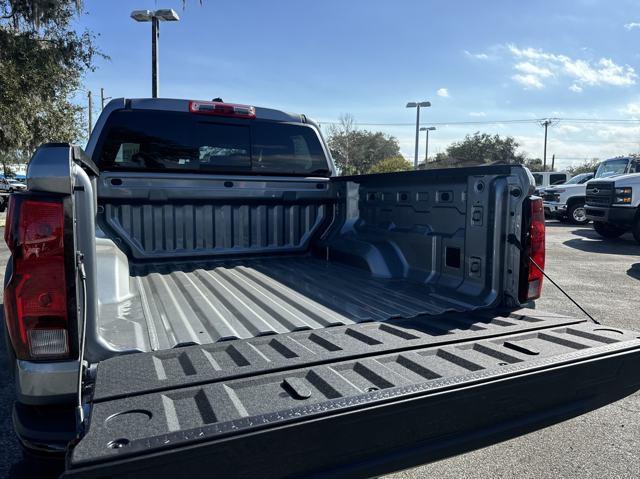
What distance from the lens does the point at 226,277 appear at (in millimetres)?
3600

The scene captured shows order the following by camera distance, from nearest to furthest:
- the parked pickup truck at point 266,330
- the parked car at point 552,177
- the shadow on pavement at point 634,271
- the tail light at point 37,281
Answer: the parked pickup truck at point 266,330, the tail light at point 37,281, the shadow on pavement at point 634,271, the parked car at point 552,177

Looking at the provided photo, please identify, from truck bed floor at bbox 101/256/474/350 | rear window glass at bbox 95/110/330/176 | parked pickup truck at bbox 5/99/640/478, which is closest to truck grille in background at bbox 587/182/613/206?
rear window glass at bbox 95/110/330/176

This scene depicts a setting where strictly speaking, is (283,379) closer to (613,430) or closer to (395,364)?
(395,364)

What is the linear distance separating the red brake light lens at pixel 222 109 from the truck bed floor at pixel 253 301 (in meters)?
1.26

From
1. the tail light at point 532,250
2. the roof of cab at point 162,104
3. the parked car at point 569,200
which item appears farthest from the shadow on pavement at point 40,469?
the parked car at point 569,200

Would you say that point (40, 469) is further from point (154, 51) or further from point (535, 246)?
point (154, 51)

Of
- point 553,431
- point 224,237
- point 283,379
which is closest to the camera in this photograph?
point 283,379

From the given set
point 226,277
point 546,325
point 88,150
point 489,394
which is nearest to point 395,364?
point 489,394

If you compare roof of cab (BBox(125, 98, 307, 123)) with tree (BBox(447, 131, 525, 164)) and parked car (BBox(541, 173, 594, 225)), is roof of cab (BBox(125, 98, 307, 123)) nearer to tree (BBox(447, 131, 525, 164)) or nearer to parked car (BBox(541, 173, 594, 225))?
parked car (BBox(541, 173, 594, 225))

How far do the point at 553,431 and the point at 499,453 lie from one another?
554mm

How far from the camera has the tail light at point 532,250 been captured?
2.71 metres

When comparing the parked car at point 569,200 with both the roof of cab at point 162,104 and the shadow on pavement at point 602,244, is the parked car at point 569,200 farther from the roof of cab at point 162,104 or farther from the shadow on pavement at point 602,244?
the roof of cab at point 162,104

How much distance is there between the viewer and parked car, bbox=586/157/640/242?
42.4ft

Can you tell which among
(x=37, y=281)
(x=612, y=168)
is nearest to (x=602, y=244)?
(x=612, y=168)
